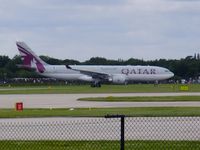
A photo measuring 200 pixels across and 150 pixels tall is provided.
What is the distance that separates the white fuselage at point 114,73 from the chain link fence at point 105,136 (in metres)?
80.1

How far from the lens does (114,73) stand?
105812mm

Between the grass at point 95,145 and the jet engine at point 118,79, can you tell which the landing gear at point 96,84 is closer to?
the jet engine at point 118,79

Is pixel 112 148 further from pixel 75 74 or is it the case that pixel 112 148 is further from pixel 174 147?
pixel 75 74

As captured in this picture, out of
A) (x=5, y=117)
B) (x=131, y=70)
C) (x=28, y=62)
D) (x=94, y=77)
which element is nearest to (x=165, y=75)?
(x=131, y=70)

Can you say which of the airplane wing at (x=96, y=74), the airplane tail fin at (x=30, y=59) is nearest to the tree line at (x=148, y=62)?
the airplane tail fin at (x=30, y=59)

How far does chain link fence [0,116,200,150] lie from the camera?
16094 millimetres

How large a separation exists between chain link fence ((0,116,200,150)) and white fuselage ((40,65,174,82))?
80.1 m

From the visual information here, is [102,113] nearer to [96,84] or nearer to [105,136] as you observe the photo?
[105,136]

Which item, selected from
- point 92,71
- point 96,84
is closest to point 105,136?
point 96,84

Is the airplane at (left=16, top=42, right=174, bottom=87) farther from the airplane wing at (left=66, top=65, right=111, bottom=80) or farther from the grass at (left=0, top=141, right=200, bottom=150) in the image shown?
the grass at (left=0, top=141, right=200, bottom=150)

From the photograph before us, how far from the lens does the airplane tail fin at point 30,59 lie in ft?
354

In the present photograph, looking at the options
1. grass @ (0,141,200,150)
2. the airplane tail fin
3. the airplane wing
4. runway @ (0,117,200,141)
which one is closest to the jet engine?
the airplane wing

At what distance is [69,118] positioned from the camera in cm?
2817

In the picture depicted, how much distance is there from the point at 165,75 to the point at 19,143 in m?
95.7
